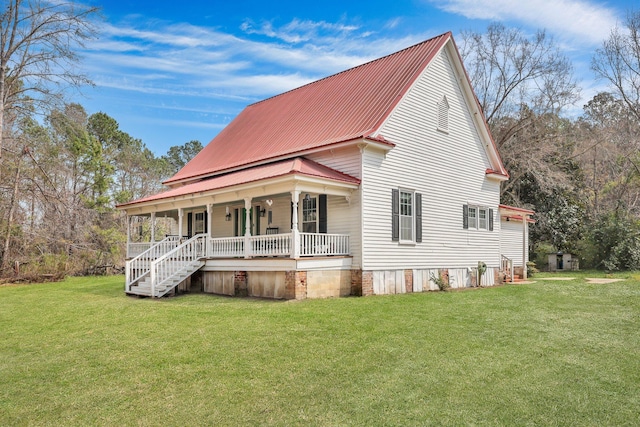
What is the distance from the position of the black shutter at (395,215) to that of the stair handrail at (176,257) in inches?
250

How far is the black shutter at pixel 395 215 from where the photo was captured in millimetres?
15828

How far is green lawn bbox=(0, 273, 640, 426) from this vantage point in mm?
5582

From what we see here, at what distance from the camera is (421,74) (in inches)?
682

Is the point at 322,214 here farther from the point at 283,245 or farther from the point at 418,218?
the point at 418,218

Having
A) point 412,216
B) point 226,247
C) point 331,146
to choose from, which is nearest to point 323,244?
point 331,146

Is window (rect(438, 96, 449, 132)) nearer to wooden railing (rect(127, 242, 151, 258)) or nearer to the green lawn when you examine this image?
the green lawn

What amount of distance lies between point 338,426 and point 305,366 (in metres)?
1.99

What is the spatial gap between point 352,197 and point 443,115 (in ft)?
19.6

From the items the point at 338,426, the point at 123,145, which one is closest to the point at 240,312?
the point at 338,426

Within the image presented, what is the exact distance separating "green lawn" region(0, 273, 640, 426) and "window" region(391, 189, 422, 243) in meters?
4.13

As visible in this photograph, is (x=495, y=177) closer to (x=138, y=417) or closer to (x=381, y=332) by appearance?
(x=381, y=332)

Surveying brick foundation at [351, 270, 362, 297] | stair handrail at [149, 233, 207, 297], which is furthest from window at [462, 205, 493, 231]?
stair handrail at [149, 233, 207, 297]

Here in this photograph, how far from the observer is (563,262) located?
29.6 metres

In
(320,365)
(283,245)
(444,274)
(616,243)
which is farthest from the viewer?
(616,243)
